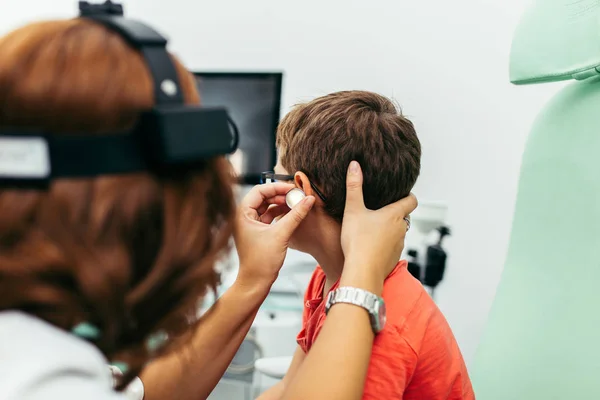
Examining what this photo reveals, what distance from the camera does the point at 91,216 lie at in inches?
17.9

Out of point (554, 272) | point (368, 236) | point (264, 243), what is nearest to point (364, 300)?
point (368, 236)

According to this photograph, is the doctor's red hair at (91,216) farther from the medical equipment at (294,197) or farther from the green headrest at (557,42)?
the green headrest at (557,42)

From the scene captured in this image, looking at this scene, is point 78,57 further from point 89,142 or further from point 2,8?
point 2,8

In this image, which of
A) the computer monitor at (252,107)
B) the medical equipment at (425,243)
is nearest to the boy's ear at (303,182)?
the medical equipment at (425,243)

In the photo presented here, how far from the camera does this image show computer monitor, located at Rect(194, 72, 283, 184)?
175cm

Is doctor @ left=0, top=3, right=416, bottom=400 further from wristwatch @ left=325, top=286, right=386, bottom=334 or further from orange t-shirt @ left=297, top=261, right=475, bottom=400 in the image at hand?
orange t-shirt @ left=297, top=261, right=475, bottom=400

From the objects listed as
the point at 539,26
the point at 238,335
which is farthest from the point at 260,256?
the point at 539,26

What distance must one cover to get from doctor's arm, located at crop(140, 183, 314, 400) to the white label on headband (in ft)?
1.68

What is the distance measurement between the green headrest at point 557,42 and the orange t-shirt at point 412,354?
0.44 metres

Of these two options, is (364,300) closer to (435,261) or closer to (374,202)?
(374,202)

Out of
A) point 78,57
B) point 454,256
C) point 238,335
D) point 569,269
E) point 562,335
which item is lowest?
point 454,256

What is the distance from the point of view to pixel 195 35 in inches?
83.5

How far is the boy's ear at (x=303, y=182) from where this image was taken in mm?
990

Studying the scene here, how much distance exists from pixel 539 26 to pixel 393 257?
489mm
